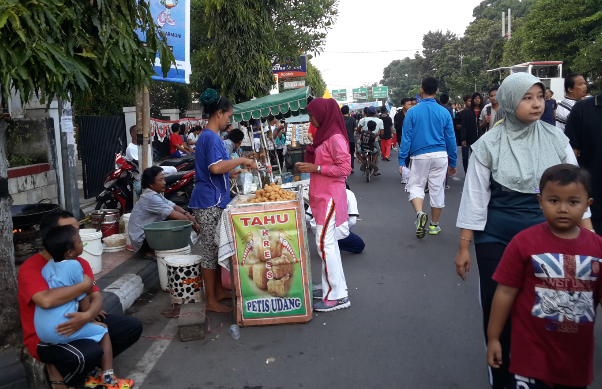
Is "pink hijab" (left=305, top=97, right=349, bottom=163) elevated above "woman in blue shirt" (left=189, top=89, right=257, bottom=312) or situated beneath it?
elevated above

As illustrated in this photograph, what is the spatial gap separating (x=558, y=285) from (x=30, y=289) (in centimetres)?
304

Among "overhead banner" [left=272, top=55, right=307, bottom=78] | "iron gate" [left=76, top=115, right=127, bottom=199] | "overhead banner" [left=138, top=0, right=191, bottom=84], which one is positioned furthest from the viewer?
"overhead banner" [left=272, top=55, right=307, bottom=78]

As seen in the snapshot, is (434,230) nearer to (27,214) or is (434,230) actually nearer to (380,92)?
(27,214)

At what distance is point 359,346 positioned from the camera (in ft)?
14.4

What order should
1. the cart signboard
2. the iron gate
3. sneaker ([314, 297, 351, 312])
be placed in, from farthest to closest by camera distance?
the iron gate < sneaker ([314, 297, 351, 312]) < the cart signboard

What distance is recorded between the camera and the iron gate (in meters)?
12.7

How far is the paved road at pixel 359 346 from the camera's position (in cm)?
387

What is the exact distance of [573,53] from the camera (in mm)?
34906

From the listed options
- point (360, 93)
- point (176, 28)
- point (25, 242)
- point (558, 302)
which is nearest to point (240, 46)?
point (176, 28)

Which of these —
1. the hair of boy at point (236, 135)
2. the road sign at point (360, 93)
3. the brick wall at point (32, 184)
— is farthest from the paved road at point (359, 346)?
the road sign at point (360, 93)

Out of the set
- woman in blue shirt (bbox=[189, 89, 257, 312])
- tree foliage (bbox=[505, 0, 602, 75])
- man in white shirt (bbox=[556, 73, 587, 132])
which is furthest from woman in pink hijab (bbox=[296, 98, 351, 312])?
tree foliage (bbox=[505, 0, 602, 75])

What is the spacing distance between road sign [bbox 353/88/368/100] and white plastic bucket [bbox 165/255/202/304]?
86.1 meters

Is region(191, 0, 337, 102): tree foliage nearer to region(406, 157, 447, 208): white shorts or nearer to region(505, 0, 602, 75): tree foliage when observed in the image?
region(406, 157, 447, 208): white shorts

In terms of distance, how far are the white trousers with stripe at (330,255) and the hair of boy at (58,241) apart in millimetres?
2197
